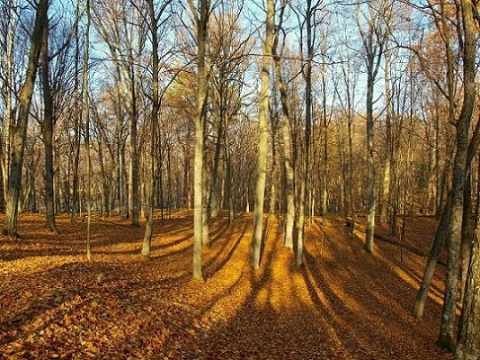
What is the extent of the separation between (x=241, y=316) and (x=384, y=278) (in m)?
9.14

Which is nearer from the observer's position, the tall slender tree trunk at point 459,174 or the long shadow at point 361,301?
the tall slender tree trunk at point 459,174

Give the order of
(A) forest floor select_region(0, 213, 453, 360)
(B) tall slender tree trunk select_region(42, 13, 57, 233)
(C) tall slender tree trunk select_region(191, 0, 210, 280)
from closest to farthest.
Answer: (A) forest floor select_region(0, 213, 453, 360)
(C) tall slender tree trunk select_region(191, 0, 210, 280)
(B) tall slender tree trunk select_region(42, 13, 57, 233)

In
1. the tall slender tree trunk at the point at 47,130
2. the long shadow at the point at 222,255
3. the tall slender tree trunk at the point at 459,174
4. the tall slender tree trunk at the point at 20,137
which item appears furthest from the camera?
the tall slender tree trunk at the point at 47,130

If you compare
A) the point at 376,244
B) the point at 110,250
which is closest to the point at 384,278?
the point at 376,244

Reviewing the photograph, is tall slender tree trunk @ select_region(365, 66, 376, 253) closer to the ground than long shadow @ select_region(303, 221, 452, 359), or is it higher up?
higher up

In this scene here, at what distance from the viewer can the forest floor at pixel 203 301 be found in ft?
20.1

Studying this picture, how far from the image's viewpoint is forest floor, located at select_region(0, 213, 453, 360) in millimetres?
6117

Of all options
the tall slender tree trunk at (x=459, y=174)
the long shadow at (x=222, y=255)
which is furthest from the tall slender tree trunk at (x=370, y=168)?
the tall slender tree trunk at (x=459, y=174)

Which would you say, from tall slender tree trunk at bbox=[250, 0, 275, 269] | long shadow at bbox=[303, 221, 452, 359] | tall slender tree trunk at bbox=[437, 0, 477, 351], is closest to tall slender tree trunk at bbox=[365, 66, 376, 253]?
long shadow at bbox=[303, 221, 452, 359]

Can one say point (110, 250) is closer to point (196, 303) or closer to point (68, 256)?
point (68, 256)

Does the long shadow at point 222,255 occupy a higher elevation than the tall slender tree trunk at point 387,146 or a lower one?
lower

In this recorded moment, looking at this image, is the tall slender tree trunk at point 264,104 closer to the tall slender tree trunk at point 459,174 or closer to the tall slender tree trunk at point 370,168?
the tall slender tree trunk at point 459,174

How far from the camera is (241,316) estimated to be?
31.0 ft

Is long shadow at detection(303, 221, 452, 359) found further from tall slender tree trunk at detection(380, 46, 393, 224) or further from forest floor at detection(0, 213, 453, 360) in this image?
tall slender tree trunk at detection(380, 46, 393, 224)
